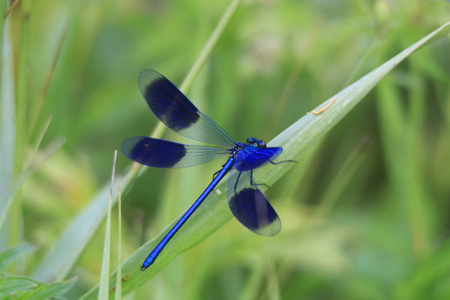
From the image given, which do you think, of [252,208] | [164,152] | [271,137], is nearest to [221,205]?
[252,208]

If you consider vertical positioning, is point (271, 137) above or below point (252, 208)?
above

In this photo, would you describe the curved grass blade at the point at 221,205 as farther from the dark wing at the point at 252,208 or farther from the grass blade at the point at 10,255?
the grass blade at the point at 10,255

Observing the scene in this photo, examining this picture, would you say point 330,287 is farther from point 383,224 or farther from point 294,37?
point 294,37

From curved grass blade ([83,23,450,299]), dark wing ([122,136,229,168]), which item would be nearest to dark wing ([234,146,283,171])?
curved grass blade ([83,23,450,299])

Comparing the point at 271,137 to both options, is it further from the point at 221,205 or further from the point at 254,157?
the point at 221,205

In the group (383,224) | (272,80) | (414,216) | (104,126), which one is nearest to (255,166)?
(414,216)

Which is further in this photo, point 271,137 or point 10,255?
point 271,137

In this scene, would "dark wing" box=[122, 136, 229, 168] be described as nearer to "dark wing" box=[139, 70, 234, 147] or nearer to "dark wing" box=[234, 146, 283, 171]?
"dark wing" box=[139, 70, 234, 147]
